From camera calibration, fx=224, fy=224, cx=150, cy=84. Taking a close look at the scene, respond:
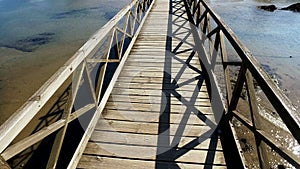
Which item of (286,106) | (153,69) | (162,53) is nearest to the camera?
(286,106)

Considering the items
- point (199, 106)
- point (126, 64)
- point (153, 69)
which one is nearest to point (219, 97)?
point (199, 106)

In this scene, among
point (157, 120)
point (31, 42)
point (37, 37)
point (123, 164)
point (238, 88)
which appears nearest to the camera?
point (123, 164)

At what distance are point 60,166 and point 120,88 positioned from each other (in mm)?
1854

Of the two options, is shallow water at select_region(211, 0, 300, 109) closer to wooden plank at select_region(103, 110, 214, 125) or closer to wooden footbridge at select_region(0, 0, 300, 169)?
wooden footbridge at select_region(0, 0, 300, 169)

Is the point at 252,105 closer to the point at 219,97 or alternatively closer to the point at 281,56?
the point at 219,97

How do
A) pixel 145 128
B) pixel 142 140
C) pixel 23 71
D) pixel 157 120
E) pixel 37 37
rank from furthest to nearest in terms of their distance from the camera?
pixel 37 37 → pixel 23 71 → pixel 157 120 → pixel 145 128 → pixel 142 140

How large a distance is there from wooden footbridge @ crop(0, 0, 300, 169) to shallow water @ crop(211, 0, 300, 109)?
2.34 m

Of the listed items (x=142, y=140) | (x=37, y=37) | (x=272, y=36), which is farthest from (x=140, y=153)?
(x=37, y=37)

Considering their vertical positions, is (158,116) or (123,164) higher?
(158,116)

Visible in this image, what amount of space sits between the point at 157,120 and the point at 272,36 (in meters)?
9.55

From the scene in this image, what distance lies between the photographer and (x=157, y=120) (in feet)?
10.7

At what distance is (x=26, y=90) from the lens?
6.76m

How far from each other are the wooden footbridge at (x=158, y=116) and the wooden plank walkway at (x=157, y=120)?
0.01m

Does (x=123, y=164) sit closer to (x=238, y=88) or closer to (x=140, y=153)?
(x=140, y=153)
